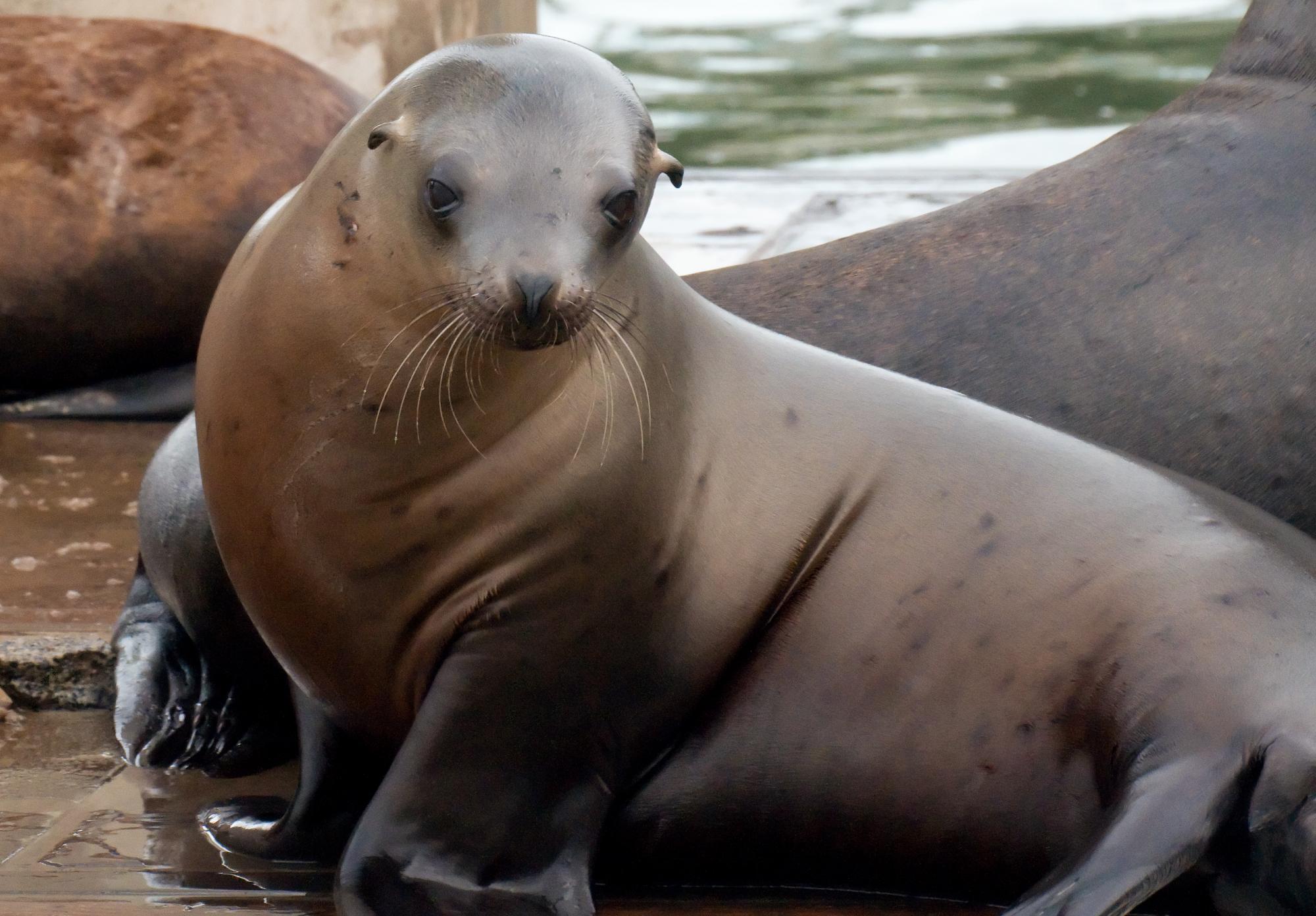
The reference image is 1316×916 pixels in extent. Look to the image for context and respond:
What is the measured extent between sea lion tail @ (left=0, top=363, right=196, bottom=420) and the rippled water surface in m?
4.81

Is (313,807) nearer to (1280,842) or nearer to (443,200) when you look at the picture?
(443,200)

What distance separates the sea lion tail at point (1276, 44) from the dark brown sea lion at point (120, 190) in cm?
258

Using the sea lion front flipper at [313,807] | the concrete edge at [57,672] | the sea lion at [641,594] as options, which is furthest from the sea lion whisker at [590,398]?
the concrete edge at [57,672]

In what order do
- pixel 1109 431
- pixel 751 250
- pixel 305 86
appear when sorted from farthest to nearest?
pixel 751 250 < pixel 305 86 < pixel 1109 431

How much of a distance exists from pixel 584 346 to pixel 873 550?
1.55 ft

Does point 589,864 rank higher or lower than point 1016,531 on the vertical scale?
lower

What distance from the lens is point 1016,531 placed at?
2500 millimetres

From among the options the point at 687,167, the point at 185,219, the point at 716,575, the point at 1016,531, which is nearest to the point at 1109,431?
the point at 1016,531

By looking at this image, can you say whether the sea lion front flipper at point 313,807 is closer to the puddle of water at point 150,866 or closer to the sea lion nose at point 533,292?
the puddle of water at point 150,866

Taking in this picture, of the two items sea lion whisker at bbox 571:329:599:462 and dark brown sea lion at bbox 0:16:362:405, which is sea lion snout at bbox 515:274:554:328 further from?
dark brown sea lion at bbox 0:16:362:405

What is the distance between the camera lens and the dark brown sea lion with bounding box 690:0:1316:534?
3.24 metres

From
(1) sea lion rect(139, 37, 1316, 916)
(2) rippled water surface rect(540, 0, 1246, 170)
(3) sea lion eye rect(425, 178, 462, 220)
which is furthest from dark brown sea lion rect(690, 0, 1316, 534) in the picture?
(2) rippled water surface rect(540, 0, 1246, 170)

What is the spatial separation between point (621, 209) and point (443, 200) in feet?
0.68

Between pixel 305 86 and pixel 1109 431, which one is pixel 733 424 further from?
pixel 305 86
